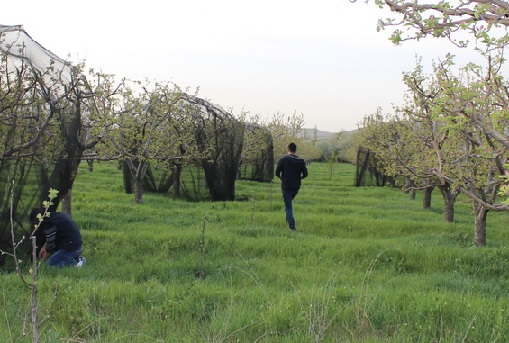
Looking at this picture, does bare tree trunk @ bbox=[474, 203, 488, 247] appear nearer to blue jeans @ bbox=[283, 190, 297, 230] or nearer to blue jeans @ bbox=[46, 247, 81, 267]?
blue jeans @ bbox=[283, 190, 297, 230]

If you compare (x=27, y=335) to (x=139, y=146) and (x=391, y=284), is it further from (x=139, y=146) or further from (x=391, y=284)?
(x=139, y=146)

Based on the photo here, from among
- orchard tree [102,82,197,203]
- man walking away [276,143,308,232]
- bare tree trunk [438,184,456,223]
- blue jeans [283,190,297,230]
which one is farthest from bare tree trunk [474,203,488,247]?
orchard tree [102,82,197,203]

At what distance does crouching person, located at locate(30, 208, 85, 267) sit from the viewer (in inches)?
256

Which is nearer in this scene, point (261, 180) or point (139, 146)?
point (139, 146)

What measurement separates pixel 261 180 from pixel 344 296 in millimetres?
19625

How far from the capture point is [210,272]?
21.3 feet

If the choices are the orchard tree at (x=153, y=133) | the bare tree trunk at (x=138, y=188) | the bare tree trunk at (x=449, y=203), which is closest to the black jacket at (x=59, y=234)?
the orchard tree at (x=153, y=133)

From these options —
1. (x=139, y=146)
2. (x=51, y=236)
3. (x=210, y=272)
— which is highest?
(x=139, y=146)

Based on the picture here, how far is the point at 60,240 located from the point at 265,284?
10.2 ft

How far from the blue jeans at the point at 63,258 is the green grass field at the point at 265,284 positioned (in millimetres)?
233

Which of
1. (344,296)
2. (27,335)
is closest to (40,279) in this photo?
(27,335)

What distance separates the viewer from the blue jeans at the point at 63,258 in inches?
256

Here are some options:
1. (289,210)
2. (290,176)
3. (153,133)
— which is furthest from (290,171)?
(153,133)

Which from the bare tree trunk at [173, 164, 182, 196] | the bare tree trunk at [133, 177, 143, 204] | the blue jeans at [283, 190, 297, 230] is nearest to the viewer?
the blue jeans at [283, 190, 297, 230]
